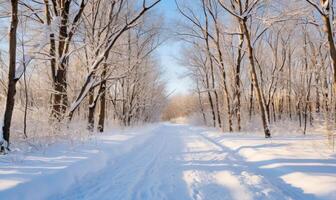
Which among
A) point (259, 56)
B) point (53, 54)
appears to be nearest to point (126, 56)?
point (53, 54)

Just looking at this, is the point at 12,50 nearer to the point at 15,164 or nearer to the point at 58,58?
the point at 15,164

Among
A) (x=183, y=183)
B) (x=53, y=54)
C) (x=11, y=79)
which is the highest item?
(x=53, y=54)

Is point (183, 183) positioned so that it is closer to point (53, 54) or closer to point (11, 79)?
point (11, 79)

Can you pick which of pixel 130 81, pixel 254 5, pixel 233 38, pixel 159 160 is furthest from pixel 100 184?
pixel 130 81

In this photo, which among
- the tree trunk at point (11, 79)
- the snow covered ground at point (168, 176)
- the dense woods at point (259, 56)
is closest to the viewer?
the snow covered ground at point (168, 176)

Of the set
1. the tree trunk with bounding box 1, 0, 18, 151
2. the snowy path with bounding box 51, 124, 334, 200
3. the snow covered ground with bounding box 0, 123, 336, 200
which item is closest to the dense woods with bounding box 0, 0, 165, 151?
the tree trunk with bounding box 1, 0, 18, 151

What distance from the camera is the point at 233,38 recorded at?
26969 millimetres

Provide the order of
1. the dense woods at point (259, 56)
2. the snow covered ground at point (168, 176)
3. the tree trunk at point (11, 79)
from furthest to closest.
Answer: the dense woods at point (259, 56) < the tree trunk at point (11, 79) < the snow covered ground at point (168, 176)

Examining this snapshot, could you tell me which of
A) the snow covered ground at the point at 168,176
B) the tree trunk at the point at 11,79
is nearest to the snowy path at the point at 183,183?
the snow covered ground at the point at 168,176

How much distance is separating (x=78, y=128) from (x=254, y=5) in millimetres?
10241

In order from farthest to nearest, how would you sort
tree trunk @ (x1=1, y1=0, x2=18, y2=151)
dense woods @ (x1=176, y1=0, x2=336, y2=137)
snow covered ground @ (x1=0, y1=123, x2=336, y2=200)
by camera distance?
1. dense woods @ (x1=176, y1=0, x2=336, y2=137)
2. tree trunk @ (x1=1, y1=0, x2=18, y2=151)
3. snow covered ground @ (x1=0, y1=123, x2=336, y2=200)

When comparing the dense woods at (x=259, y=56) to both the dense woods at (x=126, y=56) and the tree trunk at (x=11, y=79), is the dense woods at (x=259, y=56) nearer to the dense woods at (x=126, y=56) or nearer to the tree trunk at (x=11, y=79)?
the dense woods at (x=126, y=56)

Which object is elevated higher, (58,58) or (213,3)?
(213,3)

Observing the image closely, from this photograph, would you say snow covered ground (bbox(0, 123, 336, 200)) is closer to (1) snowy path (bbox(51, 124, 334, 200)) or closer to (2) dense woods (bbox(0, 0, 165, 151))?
(1) snowy path (bbox(51, 124, 334, 200))
